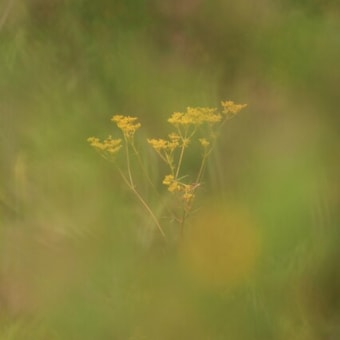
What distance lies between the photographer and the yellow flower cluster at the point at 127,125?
3.23ft

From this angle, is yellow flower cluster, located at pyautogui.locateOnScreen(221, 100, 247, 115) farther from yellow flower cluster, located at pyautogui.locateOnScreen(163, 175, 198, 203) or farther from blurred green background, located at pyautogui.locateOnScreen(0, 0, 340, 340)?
yellow flower cluster, located at pyautogui.locateOnScreen(163, 175, 198, 203)

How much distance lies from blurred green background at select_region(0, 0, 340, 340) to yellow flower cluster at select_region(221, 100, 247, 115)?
21 millimetres

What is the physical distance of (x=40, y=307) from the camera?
965 mm

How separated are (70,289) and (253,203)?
0.93 ft

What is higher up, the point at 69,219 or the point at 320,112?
the point at 320,112

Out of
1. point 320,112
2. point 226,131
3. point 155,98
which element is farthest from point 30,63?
point 320,112

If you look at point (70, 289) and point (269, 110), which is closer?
point (70, 289)

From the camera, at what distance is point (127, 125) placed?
0.99 m

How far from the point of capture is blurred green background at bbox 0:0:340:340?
931 millimetres

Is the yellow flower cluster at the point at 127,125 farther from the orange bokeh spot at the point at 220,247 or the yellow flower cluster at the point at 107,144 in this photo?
the orange bokeh spot at the point at 220,247

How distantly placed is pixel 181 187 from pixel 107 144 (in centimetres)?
12

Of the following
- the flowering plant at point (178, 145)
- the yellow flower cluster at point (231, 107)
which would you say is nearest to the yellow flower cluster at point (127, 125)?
the flowering plant at point (178, 145)

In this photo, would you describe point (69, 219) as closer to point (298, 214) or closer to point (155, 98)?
point (155, 98)

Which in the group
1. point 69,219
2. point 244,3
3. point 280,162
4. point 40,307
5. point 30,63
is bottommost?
point 40,307
